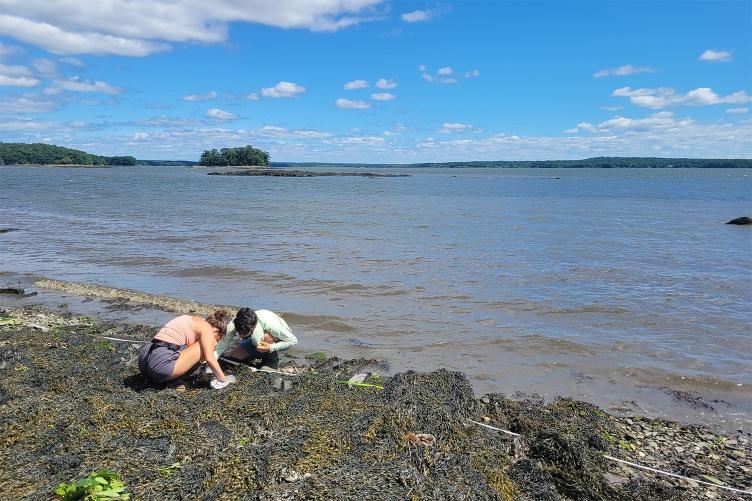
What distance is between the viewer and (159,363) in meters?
6.54

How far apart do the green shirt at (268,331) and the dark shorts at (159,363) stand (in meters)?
0.84

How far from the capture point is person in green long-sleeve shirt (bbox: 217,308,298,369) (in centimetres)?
741

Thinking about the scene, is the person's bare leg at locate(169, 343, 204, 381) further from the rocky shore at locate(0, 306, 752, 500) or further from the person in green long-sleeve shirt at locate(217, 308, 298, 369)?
the person in green long-sleeve shirt at locate(217, 308, 298, 369)

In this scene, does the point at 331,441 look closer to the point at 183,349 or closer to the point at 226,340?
the point at 183,349

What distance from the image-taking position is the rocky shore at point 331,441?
4398 millimetres

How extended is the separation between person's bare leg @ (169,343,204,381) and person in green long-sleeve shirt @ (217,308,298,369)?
0.62 metres

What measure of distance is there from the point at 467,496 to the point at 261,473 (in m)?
1.75

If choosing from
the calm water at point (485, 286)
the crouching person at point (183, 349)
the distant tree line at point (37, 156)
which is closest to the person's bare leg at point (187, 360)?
the crouching person at point (183, 349)

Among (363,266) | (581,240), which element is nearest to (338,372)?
(363,266)

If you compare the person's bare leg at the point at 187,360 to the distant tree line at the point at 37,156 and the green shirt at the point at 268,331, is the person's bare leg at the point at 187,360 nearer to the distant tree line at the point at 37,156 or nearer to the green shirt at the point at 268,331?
the green shirt at the point at 268,331

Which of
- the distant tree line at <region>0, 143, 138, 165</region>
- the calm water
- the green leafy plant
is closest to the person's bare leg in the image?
the green leafy plant

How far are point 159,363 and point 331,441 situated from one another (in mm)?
2786

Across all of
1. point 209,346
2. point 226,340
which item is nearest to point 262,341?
point 226,340

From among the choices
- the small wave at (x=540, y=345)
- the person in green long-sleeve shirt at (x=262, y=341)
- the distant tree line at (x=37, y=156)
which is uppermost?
the distant tree line at (x=37, y=156)
